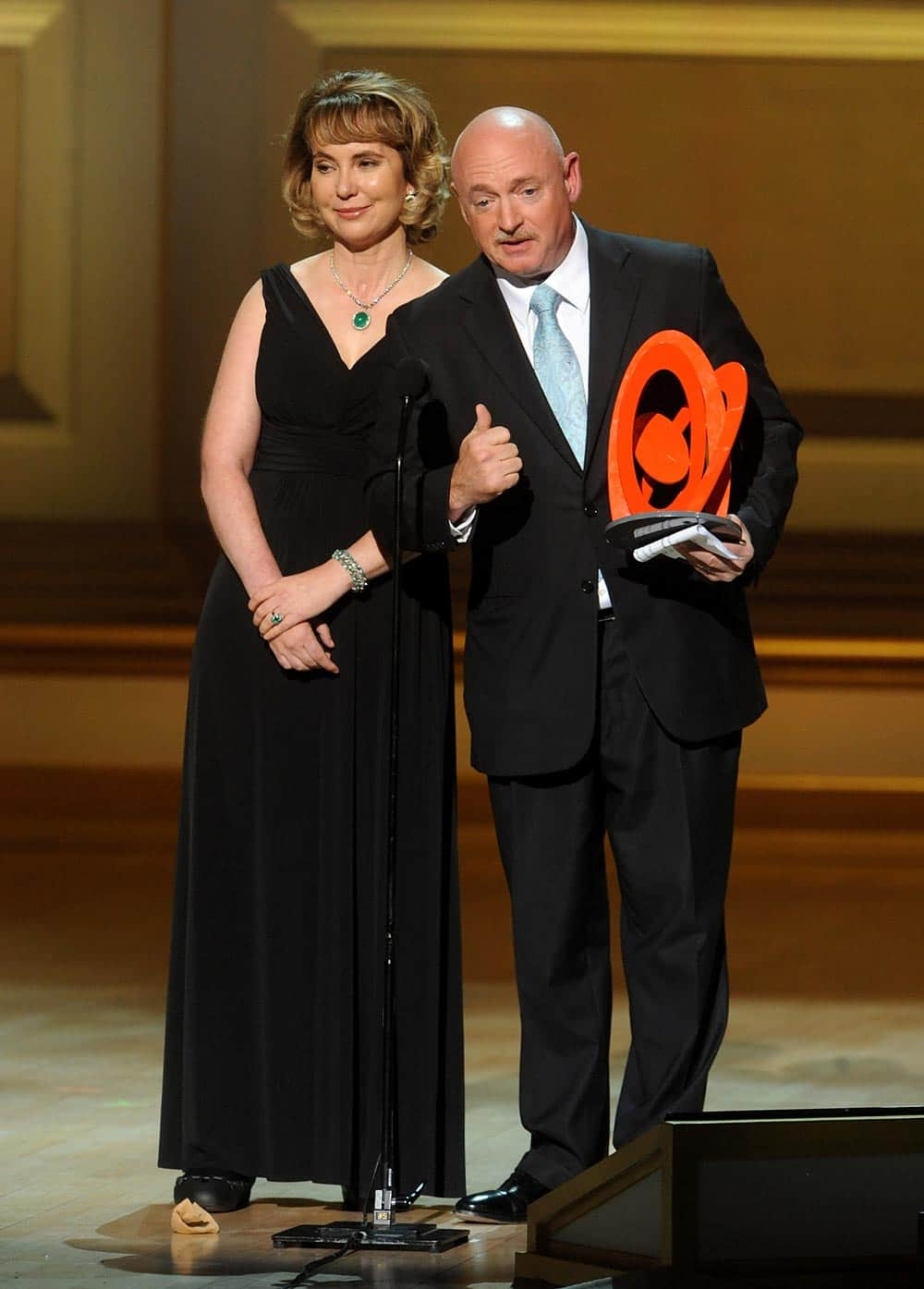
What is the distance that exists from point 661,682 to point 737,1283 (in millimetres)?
928

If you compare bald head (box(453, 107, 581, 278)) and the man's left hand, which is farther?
bald head (box(453, 107, 581, 278))

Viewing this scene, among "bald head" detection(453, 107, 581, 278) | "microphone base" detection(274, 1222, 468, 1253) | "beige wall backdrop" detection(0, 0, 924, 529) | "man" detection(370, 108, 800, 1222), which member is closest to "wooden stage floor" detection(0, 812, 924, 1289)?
"microphone base" detection(274, 1222, 468, 1253)

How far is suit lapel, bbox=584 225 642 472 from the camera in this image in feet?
9.55

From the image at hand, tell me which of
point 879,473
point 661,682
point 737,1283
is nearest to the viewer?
point 737,1283

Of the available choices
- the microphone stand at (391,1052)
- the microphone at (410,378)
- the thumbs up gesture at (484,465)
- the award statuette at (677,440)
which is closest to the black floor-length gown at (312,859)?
the microphone stand at (391,1052)

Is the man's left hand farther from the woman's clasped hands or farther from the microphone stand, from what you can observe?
the woman's clasped hands

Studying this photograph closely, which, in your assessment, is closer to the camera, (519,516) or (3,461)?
(519,516)

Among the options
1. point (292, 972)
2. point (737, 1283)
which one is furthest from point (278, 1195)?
point (737, 1283)

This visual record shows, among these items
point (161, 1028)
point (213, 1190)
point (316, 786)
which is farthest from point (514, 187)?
point (161, 1028)

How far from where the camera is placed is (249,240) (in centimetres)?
908

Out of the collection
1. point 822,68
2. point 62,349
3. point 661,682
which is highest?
point 822,68

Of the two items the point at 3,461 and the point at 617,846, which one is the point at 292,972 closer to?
the point at 617,846

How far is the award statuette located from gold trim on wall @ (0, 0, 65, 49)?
6853mm

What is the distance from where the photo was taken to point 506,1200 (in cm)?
306
